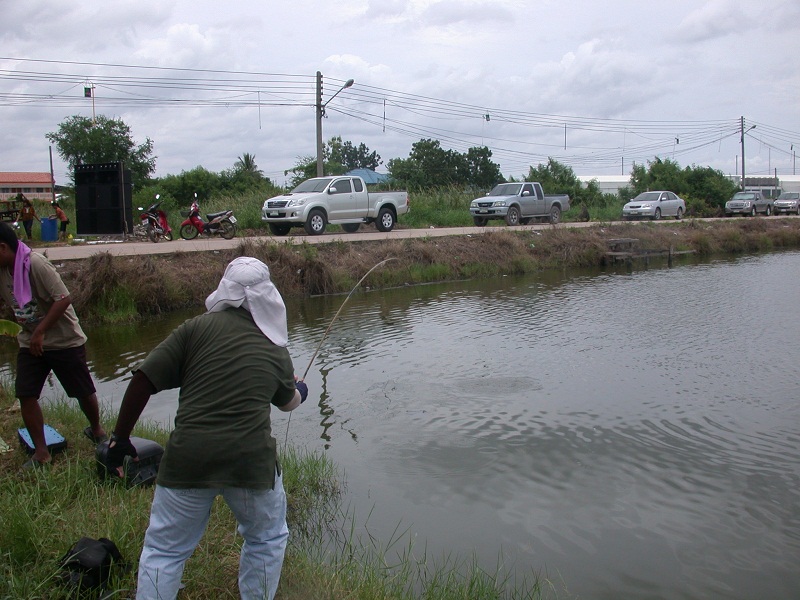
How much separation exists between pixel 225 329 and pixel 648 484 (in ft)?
14.6

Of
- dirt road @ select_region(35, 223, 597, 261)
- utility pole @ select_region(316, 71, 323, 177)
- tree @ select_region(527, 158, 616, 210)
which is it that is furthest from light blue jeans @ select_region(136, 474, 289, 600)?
tree @ select_region(527, 158, 616, 210)

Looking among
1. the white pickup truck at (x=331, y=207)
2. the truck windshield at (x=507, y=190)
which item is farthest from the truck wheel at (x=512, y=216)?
the white pickup truck at (x=331, y=207)

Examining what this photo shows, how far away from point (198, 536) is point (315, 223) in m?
20.7

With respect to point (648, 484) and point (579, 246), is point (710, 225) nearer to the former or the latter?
point (579, 246)

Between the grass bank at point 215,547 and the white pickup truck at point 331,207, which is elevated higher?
the white pickup truck at point 331,207

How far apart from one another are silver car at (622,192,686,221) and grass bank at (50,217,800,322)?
14.5 feet

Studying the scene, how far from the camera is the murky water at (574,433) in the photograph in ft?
17.8

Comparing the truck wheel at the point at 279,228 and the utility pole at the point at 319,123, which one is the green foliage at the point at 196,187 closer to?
the utility pole at the point at 319,123

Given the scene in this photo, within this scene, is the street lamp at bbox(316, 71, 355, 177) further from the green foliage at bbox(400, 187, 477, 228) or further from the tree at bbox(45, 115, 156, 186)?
the tree at bbox(45, 115, 156, 186)

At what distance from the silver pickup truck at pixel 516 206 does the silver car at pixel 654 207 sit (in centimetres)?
725

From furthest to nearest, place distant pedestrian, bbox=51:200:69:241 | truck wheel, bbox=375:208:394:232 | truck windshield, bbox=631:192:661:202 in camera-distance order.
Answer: truck windshield, bbox=631:192:661:202 → truck wheel, bbox=375:208:394:232 → distant pedestrian, bbox=51:200:69:241

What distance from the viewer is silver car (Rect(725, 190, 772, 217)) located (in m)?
45.5

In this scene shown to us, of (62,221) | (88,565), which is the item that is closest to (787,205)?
(62,221)

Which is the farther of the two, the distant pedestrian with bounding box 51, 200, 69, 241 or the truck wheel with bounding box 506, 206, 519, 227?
the truck wheel with bounding box 506, 206, 519, 227
